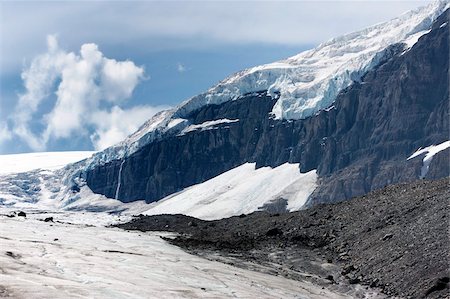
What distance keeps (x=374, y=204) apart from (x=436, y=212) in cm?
1027

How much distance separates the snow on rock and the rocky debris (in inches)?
155

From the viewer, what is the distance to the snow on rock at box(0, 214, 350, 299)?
2167 centimetres

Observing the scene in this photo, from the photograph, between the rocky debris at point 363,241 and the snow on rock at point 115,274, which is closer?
the snow on rock at point 115,274

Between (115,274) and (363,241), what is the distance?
849 inches

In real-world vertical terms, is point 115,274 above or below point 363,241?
above

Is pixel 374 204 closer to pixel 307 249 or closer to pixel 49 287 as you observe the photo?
pixel 307 249

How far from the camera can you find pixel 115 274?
25859 mm

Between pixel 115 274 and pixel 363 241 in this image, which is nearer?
pixel 115 274

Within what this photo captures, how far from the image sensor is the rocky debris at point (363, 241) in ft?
111

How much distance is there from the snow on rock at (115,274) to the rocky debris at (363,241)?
12.9 ft

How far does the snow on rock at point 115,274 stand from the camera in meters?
21.7

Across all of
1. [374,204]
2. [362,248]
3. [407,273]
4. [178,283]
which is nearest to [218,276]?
[178,283]

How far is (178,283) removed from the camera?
26422mm

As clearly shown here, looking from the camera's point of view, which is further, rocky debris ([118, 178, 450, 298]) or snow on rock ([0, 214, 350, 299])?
rocky debris ([118, 178, 450, 298])
